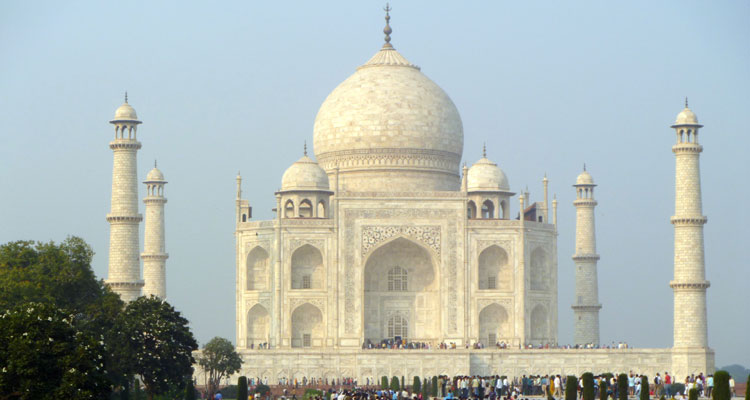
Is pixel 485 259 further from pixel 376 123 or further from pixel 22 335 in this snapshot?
pixel 22 335

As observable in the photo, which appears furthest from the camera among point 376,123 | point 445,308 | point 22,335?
A: point 376,123

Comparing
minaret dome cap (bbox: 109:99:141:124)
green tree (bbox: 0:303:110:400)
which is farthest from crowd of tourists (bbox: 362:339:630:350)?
green tree (bbox: 0:303:110:400)

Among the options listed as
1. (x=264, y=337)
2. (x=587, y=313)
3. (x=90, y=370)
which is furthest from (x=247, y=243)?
(x=90, y=370)

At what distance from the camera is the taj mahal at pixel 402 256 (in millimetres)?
43281

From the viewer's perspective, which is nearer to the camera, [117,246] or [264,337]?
[117,246]

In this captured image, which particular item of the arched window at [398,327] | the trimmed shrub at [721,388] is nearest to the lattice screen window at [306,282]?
the arched window at [398,327]

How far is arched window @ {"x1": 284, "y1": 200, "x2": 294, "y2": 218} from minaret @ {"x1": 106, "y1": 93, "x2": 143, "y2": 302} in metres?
6.74

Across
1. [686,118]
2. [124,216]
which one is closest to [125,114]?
[124,216]

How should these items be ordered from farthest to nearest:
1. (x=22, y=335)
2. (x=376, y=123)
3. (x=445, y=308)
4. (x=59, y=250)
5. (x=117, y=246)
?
(x=376, y=123) < (x=445, y=308) < (x=117, y=246) < (x=59, y=250) < (x=22, y=335)

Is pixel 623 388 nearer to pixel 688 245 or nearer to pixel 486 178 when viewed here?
pixel 688 245

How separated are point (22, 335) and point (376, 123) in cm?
2679

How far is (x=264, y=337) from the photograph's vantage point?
4694 cm

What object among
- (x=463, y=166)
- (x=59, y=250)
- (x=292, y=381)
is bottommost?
(x=292, y=381)

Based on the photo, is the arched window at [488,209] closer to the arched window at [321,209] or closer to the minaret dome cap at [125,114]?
the arched window at [321,209]
